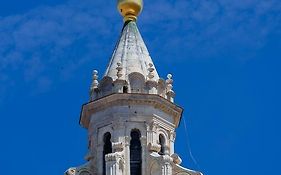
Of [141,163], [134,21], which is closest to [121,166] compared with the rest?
[141,163]

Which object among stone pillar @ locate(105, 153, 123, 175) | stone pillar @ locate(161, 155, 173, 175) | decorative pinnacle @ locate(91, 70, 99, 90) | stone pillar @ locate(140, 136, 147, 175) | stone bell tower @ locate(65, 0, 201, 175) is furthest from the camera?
decorative pinnacle @ locate(91, 70, 99, 90)

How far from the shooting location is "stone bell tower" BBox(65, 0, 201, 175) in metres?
51.7

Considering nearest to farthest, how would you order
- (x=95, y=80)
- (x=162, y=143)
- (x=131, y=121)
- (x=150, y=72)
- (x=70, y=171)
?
(x=70, y=171), (x=131, y=121), (x=162, y=143), (x=150, y=72), (x=95, y=80)

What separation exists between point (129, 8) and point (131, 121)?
672 cm

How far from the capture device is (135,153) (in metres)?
52.2

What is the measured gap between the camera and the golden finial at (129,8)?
57.2m

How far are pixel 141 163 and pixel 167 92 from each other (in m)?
3.82

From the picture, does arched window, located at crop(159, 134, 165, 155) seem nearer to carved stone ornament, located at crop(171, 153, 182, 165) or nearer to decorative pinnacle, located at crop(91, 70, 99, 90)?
carved stone ornament, located at crop(171, 153, 182, 165)

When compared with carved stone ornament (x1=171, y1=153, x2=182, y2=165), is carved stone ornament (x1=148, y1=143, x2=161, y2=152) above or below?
above

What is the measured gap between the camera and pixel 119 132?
52281 mm

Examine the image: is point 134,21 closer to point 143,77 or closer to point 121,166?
point 143,77

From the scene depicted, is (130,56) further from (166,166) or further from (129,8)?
(166,166)

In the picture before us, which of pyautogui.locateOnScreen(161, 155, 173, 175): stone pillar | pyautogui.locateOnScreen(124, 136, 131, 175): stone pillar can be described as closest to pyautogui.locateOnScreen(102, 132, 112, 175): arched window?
pyautogui.locateOnScreen(124, 136, 131, 175): stone pillar

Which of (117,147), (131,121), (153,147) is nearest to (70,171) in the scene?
(117,147)
